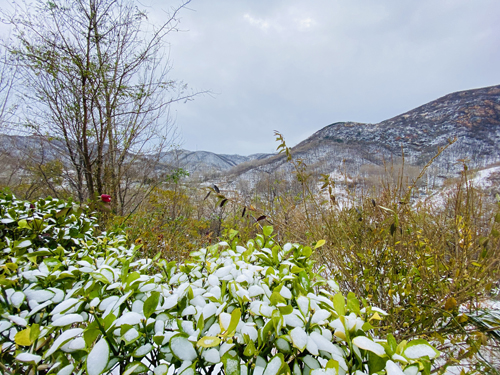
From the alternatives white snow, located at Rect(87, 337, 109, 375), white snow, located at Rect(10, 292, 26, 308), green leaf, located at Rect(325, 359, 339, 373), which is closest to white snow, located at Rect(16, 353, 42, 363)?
white snow, located at Rect(87, 337, 109, 375)

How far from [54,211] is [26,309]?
1000 mm

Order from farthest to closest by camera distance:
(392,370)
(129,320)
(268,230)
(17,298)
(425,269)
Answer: (425,269), (268,230), (17,298), (129,320), (392,370)

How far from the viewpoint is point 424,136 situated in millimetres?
40656

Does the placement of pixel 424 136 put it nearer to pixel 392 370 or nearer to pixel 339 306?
pixel 339 306


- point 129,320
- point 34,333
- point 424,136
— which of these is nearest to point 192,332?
point 129,320

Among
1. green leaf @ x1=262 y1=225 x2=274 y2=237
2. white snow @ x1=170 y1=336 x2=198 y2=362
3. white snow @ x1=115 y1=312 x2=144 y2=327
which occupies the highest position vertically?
Answer: green leaf @ x1=262 y1=225 x2=274 y2=237

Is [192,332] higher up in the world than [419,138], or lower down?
lower down

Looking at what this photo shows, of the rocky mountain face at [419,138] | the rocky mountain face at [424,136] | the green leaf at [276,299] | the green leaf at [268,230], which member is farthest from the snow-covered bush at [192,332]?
the rocky mountain face at [424,136]

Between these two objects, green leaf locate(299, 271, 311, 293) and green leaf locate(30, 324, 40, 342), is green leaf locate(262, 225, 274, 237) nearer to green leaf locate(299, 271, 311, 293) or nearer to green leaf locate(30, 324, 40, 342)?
green leaf locate(299, 271, 311, 293)

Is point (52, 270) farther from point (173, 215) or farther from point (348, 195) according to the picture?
point (173, 215)

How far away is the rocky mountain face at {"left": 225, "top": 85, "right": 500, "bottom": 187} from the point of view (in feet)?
110

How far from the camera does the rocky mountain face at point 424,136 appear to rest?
33.5 meters

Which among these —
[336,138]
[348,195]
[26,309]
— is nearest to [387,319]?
[348,195]

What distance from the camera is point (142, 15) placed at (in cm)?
386
